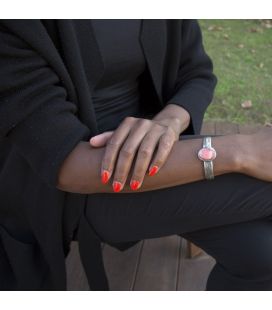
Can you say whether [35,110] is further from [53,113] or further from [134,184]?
[134,184]

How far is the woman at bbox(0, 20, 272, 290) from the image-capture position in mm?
901

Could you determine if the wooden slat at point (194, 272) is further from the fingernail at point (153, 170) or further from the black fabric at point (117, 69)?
the fingernail at point (153, 170)

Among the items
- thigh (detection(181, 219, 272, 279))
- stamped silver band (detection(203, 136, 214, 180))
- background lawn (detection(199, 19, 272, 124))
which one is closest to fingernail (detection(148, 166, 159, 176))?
stamped silver band (detection(203, 136, 214, 180))

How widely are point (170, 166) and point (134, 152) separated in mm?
82

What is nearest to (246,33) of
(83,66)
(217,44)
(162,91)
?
(217,44)

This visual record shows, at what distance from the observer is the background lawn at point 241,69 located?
9.57 ft

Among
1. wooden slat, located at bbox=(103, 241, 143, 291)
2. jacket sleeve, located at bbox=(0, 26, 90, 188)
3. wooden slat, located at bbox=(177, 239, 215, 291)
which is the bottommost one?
wooden slat, located at bbox=(177, 239, 215, 291)

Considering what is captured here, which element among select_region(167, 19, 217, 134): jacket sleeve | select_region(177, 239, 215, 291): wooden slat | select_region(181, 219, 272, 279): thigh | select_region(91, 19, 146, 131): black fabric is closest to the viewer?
select_region(181, 219, 272, 279): thigh

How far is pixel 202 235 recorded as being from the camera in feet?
3.50

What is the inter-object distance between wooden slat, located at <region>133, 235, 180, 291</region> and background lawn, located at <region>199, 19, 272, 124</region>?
1253 millimetres

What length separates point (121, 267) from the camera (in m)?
1.64

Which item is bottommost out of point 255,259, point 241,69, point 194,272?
point 241,69

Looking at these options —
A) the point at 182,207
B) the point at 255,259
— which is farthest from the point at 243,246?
the point at 182,207

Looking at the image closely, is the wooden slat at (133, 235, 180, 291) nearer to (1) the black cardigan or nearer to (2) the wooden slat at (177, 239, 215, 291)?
(2) the wooden slat at (177, 239, 215, 291)
